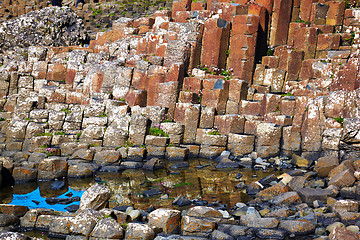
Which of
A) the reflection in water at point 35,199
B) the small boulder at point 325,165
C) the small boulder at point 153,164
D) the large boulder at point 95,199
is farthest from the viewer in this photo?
the small boulder at point 153,164

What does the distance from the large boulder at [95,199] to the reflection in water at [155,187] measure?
98cm

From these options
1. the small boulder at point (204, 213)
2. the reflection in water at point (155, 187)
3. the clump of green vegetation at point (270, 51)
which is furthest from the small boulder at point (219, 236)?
the clump of green vegetation at point (270, 51)

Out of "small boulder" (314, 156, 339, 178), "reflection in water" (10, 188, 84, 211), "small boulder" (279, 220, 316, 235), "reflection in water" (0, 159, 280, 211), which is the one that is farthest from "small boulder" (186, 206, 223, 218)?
"small boulder" (314, 156, 339, 178)

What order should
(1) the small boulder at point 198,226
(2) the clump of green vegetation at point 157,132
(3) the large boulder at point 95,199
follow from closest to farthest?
(1) the small boulder at point 198,226 → (3) the large boulder at point 95,199 → (2) the clump of green vegetation at point 157,132

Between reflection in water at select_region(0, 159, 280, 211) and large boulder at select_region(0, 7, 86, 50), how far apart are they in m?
13.6

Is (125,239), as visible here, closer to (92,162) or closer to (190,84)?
(92,162)

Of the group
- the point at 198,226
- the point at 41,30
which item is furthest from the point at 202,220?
the point at 41,30

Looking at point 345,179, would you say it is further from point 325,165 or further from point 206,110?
point 206,110

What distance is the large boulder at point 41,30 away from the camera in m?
24.7

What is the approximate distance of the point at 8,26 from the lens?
975 inches

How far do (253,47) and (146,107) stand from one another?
18.9ft

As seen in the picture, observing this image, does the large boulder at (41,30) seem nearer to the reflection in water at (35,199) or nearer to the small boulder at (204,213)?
the reflection in water at (35,199)

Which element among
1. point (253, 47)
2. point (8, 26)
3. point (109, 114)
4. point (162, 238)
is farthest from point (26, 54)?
point (162, 238)

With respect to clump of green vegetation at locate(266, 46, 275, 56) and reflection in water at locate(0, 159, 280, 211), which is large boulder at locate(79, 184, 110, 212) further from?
clump of green vegetation at locate(266, 46, 275, 56)
